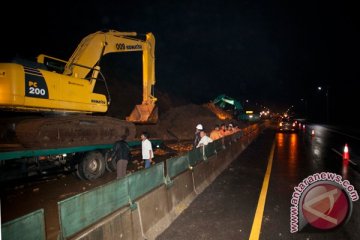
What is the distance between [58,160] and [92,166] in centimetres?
147

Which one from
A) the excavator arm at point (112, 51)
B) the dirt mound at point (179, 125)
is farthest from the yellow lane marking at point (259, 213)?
the dirt mound at point (179, 125)

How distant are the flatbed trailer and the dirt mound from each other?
15.3 meters

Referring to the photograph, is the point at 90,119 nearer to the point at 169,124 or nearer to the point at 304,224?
the point at 304,224

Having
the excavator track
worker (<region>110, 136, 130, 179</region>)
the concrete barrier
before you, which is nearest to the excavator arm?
the excavator track

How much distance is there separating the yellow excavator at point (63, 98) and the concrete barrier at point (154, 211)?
199 inches

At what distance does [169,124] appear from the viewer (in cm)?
3656

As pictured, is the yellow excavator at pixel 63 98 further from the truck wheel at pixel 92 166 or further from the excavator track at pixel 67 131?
the truck wheel at pixel 92 166

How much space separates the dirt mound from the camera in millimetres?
32006

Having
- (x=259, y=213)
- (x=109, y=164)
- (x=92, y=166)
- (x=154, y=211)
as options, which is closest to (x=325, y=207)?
(x=259, y=213)

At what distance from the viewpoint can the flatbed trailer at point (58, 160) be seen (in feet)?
31.0

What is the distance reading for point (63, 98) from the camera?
441 inches

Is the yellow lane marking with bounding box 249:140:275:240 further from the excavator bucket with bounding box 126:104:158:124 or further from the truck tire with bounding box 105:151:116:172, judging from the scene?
the excavator bucket with bounding box 126:104:158:124

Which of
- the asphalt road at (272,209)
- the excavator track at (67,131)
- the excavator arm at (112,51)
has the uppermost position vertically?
the excavator arm at (112,51)

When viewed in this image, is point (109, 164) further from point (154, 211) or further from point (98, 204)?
point (98, 204)
